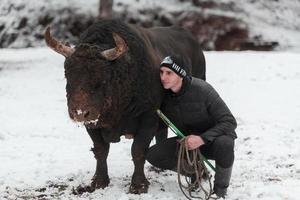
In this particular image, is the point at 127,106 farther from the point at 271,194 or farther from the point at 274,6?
the point at 274,6

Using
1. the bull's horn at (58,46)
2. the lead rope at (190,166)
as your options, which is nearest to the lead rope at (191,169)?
the lead rope at (190,166)

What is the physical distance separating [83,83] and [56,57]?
12.2 meters

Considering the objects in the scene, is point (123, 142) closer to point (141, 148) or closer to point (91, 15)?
point (141, 148)

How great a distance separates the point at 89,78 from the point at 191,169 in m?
1.34

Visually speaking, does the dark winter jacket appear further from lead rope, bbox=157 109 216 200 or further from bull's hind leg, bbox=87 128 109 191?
bull's hind leg, bbox=87 128 109 191

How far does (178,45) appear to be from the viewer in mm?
6863

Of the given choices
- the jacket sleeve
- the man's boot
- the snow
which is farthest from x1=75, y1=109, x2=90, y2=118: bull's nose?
the snow

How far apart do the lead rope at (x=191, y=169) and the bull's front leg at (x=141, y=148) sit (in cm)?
40

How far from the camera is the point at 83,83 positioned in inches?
183

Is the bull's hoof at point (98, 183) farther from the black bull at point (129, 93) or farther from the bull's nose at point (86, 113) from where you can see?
the bull's nose at point (86, 113)

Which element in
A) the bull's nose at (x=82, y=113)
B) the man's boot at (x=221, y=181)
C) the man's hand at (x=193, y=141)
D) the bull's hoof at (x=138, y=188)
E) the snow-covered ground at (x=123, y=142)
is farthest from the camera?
the snow-covered ground at (x=123, y=142)

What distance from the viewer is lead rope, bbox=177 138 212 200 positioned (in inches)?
197

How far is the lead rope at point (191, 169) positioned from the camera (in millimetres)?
5000

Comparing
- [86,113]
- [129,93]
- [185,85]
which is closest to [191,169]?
[185,85]
